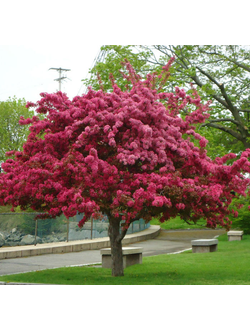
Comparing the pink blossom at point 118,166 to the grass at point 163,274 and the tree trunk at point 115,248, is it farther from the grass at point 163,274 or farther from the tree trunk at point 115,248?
the grass at point 163,274

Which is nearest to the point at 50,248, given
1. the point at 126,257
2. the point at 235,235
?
the point at 126,257

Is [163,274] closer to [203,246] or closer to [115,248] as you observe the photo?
[115,248]

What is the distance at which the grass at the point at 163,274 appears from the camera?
10172 mm

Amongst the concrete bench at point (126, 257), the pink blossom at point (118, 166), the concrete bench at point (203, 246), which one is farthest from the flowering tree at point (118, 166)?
the concrete bench at point (203, 246)

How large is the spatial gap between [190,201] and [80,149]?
261cm

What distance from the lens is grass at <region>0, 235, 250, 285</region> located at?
10172mm

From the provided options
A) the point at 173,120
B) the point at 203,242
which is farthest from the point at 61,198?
the point at 203,242

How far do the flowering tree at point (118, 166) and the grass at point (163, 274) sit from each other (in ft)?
4.34

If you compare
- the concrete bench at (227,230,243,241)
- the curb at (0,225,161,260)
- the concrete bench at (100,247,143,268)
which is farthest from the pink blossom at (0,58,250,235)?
the concrete bench at (227,230,243,241)

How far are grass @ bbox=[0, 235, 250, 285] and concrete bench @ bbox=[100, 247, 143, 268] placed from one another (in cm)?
28

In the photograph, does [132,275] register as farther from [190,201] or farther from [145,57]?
[145,57]

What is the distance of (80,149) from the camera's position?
32.4ft

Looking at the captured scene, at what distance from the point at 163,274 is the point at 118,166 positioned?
135 inches

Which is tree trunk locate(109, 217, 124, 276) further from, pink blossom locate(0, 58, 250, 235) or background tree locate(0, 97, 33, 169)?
background tree locate(0, 97, 33, 169)
